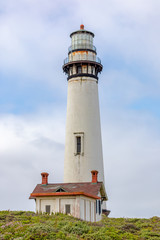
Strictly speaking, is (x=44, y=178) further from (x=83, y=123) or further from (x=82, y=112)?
(x=82, y=112)

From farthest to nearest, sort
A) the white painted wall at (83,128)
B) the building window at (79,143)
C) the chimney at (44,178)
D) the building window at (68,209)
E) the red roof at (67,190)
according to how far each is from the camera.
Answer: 1. the building window at (79,143)
2. the white painted wall at (83,128)
3. the chimney at (44,178)
4. the red roof at (67,190)
5. the building window at (68,209)

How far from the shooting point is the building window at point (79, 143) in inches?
1516

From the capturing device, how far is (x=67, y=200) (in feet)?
99.6

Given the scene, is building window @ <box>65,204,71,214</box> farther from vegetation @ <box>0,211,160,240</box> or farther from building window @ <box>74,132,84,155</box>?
building window @ <box>74,132,84,155</box>

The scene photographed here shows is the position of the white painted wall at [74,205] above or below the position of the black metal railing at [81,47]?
below

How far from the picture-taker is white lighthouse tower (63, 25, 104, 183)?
38.2 m

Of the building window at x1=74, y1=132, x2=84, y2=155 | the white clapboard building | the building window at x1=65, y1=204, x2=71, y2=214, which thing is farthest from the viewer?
the building window at x1=74, y1=132, x2=84, y2=155

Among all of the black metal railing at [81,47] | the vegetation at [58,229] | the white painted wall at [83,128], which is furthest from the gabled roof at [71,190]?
the black metal railing at [81,47]

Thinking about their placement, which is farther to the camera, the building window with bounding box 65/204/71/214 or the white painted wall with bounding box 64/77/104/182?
the white painted wall with bounding box 64/77/104/182

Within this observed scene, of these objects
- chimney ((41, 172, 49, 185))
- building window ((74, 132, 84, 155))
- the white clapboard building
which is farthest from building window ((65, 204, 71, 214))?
building window ((74, 132, 84, 155))

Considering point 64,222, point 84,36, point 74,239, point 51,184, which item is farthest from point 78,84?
point 74,239

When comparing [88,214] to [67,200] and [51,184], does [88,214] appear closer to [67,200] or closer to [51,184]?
[67,200]

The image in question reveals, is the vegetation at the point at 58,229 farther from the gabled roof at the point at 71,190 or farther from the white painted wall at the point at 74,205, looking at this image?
the gabled roof at the point at 71,190

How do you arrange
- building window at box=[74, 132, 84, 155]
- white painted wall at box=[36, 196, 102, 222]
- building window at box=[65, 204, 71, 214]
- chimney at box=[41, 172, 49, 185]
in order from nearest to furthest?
white painted wall at box=[36, 196, 102, 222] → building window at box=[65, 204, 71, 214] → chimney at box=[41, 172, 49, 185] → building window at box=[74, 132, 84, 155]
